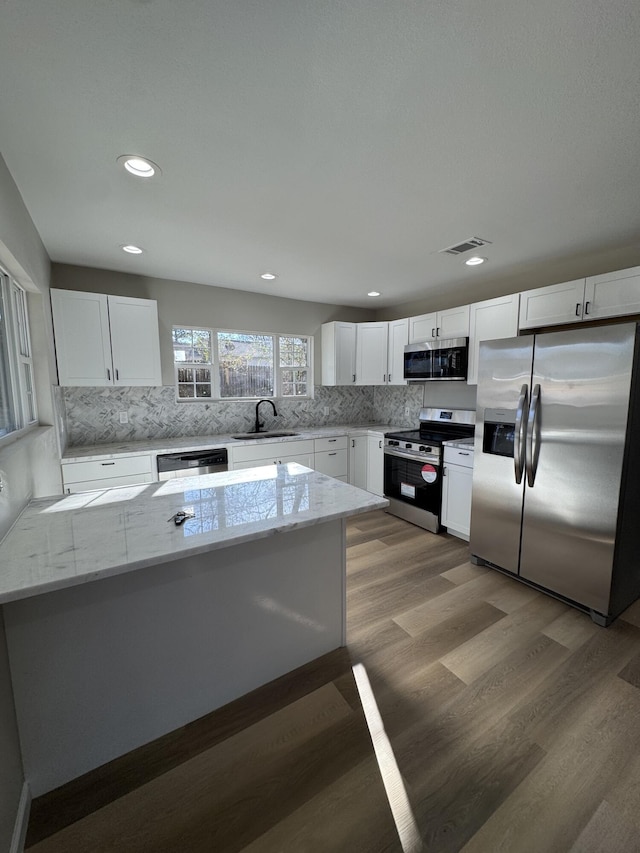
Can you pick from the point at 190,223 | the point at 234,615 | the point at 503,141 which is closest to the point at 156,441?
the point at 190,223

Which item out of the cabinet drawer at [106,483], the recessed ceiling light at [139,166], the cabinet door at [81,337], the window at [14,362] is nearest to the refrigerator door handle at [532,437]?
the recessed ceiling light at [139,166]

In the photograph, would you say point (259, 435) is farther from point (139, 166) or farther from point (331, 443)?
point (139, 166)

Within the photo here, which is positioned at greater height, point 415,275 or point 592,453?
point 415,275

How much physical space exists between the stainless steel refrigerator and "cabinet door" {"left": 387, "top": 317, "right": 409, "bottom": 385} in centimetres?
154

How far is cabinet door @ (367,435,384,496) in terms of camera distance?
13.7 ft

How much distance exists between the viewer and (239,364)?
164 inches

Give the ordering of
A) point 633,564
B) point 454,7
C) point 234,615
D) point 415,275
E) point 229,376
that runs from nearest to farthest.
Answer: point 454,7 < point 234,615 < point 633,564 < point 415,275 < point 229,376

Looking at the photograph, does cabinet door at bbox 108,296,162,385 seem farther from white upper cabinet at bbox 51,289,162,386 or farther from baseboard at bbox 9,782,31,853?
baseboard at bbox 9,782,31,853

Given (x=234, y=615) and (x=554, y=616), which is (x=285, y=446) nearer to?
(x=234, y=615)

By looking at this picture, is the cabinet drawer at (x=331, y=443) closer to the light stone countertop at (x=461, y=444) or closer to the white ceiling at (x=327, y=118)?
the light stone countertop at (x=461, y=444)

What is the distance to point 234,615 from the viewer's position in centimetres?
158

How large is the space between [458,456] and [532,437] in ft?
2.95

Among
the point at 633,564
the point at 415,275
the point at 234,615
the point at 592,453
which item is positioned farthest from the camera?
the point at 415,275

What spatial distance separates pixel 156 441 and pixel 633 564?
13.2 ft
